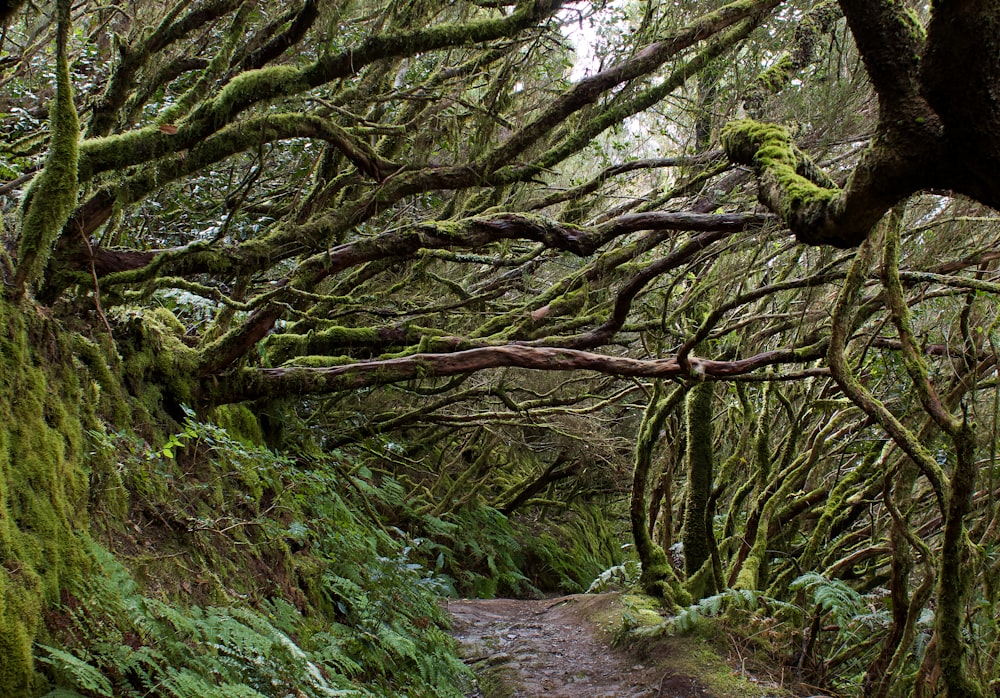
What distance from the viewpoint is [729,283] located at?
5.71m

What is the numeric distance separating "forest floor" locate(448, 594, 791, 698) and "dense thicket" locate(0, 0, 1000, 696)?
0.53 metres

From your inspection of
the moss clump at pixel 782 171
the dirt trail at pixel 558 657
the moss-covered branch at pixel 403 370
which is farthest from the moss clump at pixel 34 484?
the dirt trail at pixel 558 657

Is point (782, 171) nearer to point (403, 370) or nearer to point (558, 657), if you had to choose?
point (403, 370)

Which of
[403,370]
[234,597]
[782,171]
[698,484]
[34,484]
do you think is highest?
[782,171]

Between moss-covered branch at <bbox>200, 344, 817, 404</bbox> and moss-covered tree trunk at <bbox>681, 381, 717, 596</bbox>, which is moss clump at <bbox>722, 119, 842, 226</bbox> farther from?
moss-covered tree trunk at <bbox>681, 381, 717, 596</bbox>

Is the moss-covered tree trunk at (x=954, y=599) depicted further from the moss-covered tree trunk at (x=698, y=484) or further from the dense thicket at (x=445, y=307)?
the moss-covered tree trunk at (x=698, y=484)

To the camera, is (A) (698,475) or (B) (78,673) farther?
(A) (698,475)

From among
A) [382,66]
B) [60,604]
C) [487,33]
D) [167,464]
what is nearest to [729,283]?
[487,33]

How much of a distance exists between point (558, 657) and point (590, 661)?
1.02ft

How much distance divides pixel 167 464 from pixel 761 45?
5702 mm

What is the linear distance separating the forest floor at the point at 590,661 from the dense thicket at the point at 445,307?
0.53 meters

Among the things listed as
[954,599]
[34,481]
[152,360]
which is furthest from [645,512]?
[34,481]

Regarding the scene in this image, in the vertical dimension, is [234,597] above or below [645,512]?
above

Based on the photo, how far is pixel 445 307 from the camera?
6445mm
